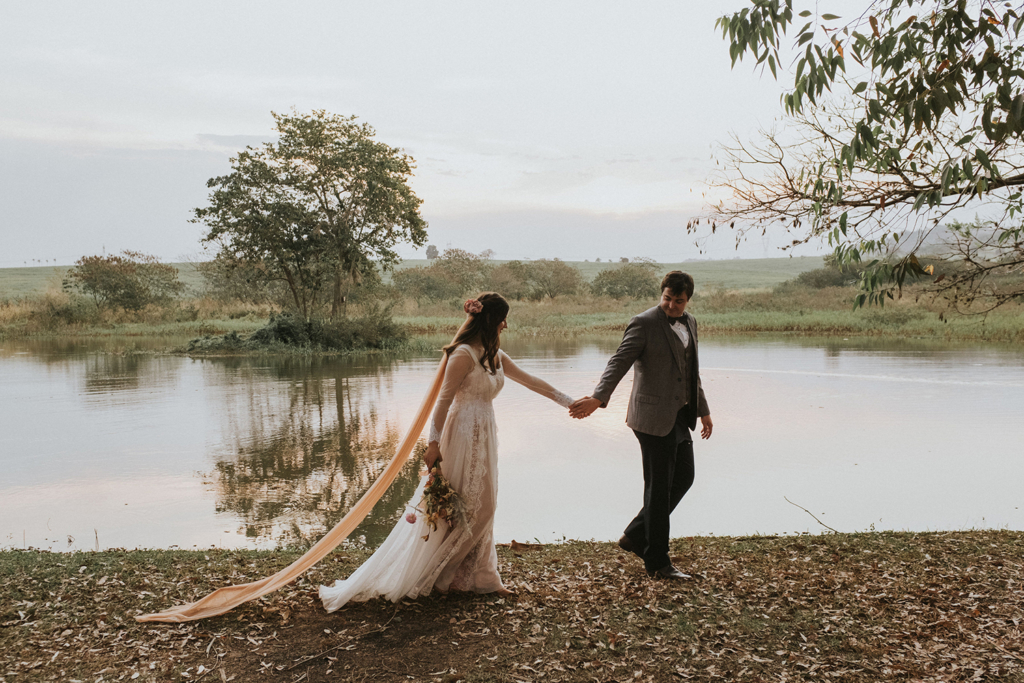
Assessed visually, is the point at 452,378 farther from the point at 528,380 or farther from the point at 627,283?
the point at 627,283

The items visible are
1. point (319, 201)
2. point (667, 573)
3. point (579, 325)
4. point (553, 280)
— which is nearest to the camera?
point (667, 573)

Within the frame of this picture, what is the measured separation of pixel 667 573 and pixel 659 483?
0.66m

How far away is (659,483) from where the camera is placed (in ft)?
16.8

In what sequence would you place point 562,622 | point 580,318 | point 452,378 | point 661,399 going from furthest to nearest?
point 580,318 → point 661,399 → point 452,378 → point 562,622

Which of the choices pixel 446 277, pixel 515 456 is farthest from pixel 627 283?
pixel 515 456

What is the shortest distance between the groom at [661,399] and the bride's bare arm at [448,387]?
93cm

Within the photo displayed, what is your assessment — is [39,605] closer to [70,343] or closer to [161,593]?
[161,593]

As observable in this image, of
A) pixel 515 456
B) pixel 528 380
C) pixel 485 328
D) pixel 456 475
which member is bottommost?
pixel 515 456

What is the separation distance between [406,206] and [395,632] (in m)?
24.2

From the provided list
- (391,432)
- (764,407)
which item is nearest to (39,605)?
(391,432)

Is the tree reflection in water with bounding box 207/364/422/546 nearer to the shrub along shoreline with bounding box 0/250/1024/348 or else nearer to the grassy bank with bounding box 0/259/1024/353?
the shrub along shoreline with bounding box 0/250/1024/348

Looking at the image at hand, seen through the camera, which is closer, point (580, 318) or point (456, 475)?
point (456, 475)

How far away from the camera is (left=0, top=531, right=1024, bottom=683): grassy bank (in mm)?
3887

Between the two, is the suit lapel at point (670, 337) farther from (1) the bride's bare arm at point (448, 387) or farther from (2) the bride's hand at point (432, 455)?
(2) the bride's hand at point (432, 455)
